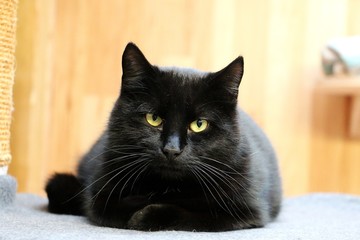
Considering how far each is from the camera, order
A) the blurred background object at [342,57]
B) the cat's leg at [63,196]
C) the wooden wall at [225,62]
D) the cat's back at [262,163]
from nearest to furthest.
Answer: the cat's back at [262,163] < the cat's leg at [63,196] < the blurred background object at [342,57] < the wooden wall at [225,62]

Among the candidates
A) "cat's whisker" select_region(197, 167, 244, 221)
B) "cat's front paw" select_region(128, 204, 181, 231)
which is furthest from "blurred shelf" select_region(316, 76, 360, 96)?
"cat's front paw" select_region(128, 204, 181, 231)

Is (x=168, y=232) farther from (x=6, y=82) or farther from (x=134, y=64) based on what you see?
(x=6, y=82)

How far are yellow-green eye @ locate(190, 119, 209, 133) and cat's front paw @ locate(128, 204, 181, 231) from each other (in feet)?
0.63

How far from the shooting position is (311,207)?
183 cm

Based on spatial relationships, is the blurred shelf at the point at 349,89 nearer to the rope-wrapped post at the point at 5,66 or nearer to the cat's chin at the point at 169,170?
the cat's chin at the point at 169,170

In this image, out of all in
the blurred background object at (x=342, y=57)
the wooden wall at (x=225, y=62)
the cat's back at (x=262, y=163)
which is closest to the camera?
the cat's back at (x=262, y=163)

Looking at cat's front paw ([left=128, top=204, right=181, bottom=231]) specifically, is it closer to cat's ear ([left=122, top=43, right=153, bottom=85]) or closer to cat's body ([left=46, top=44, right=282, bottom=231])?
cat's body ([left=46, top=44, right=282, bottom=231])

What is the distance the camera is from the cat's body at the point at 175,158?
1202mm

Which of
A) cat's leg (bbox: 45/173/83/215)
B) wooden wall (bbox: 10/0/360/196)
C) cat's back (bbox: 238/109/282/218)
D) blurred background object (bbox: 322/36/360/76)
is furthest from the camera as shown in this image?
wooden wall (bbox: 10/0/360/196)

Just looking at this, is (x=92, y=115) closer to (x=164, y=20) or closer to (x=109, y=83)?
(x=109, y=83)

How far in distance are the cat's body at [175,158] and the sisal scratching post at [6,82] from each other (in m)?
0.28

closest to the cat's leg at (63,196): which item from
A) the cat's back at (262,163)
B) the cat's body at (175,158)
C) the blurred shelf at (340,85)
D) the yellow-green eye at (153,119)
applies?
the cat's body at (175,158)

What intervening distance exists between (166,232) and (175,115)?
0.87 ft

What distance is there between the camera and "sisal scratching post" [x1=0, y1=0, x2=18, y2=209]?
58.0 inches
